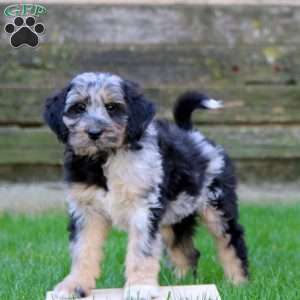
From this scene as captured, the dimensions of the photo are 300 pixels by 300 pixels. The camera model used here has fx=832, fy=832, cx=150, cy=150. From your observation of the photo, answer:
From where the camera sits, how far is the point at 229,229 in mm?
6172

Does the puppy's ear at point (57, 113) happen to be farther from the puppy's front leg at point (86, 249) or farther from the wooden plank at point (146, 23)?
the wooden plank at point (146, 23)

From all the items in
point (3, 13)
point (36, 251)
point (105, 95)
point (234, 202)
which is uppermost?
point (3, 13)

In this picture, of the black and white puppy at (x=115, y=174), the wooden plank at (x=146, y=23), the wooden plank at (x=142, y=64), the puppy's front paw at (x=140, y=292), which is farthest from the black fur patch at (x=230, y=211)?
the wooden plank at (x=146, y=23)

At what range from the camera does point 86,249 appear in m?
5.38

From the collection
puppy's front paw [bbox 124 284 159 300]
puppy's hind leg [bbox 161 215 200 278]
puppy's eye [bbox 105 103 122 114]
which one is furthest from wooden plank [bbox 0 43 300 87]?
puppy's front paw [bbox 124 284 159 300]

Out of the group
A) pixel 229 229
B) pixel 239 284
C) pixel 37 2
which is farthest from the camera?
pixel 37 2

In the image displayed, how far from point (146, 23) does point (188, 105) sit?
3831 mm

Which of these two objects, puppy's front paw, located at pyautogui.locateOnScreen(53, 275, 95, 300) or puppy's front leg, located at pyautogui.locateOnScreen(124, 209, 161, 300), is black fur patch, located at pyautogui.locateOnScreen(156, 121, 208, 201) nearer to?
puppy's front leg, located at pyautogui.locateOnScreen(124, 209, 161, 300)

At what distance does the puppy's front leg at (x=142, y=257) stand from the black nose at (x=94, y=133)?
22.8 inches

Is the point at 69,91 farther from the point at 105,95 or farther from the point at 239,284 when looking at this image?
the point at 239,284

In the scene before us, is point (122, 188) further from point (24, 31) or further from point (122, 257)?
point (24, 31)

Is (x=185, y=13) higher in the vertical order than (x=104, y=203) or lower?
higher

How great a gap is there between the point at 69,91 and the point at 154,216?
38.0 inches

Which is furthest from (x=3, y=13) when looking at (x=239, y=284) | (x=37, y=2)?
(x=239, y=284)
